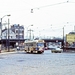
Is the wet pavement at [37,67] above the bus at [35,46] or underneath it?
underneath

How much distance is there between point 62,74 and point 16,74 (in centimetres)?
300

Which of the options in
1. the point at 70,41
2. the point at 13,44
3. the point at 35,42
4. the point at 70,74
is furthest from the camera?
the point at 13,44

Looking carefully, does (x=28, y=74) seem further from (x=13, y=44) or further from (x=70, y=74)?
(x=13, y=44)

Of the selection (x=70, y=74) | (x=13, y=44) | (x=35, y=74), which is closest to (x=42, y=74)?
(x=35, y=74)

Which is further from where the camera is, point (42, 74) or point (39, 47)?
point (39, 47)

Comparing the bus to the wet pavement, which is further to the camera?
the bus

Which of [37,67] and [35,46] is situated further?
[35,46]

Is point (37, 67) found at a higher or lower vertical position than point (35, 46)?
lower

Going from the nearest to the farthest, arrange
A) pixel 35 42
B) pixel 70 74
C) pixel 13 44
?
pixel 70 74 < pixel 35 42 < pixel 13 44

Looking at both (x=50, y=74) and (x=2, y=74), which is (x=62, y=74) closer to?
(x=50, y=74)

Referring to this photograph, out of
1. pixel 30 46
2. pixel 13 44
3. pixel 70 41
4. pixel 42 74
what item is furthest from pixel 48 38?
pixel 42 74

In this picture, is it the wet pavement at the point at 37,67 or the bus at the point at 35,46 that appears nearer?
the wet pavement at the point at 37,67

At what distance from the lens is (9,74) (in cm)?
2200

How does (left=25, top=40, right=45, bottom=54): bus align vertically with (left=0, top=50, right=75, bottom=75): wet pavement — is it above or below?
above
